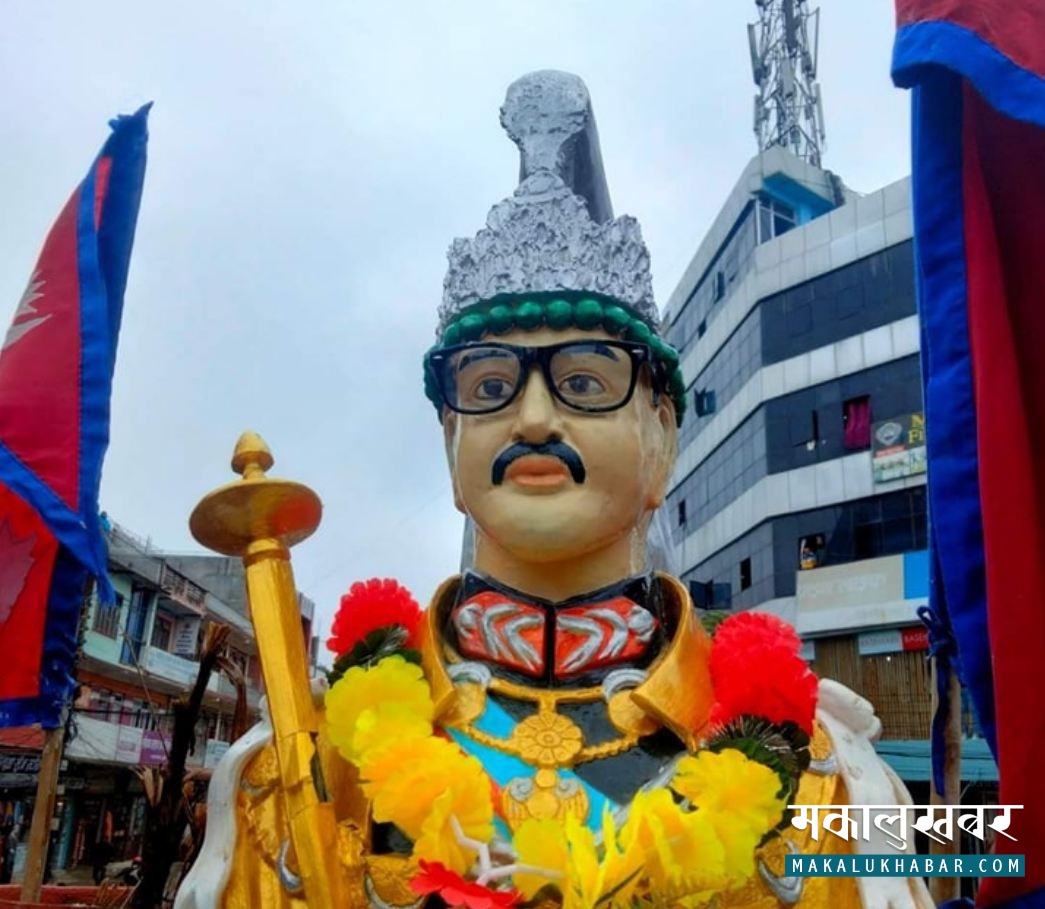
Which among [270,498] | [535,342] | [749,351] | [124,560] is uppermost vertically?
[749,351]

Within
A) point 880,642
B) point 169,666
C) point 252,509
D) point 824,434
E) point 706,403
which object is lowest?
point 252,509

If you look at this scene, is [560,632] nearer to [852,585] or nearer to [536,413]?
[536,413]

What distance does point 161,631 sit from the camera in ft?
81.4

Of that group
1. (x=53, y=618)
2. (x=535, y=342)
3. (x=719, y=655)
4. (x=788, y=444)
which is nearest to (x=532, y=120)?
(x=535, y=342)

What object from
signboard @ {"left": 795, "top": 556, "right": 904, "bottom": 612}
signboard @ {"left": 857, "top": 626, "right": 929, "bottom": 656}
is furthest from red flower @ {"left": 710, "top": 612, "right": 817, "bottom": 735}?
signboard @ {"left": 795, "top": 556, "right": 904, "bottom": 612}

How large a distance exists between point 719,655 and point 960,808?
65 cm

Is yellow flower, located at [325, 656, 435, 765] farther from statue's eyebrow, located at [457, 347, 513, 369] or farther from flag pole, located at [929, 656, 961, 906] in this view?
flag pole, located at [929, 656, 961, 906]

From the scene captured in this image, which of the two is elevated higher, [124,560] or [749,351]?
[749,351]

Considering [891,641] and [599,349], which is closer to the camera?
[599,349]

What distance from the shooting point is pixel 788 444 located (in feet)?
60.1

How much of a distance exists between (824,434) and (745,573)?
323cm

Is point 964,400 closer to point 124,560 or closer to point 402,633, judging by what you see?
point 402,633

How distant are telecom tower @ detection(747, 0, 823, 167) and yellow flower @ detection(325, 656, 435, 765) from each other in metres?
20.9

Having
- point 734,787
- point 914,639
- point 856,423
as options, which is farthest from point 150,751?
point 734,787
